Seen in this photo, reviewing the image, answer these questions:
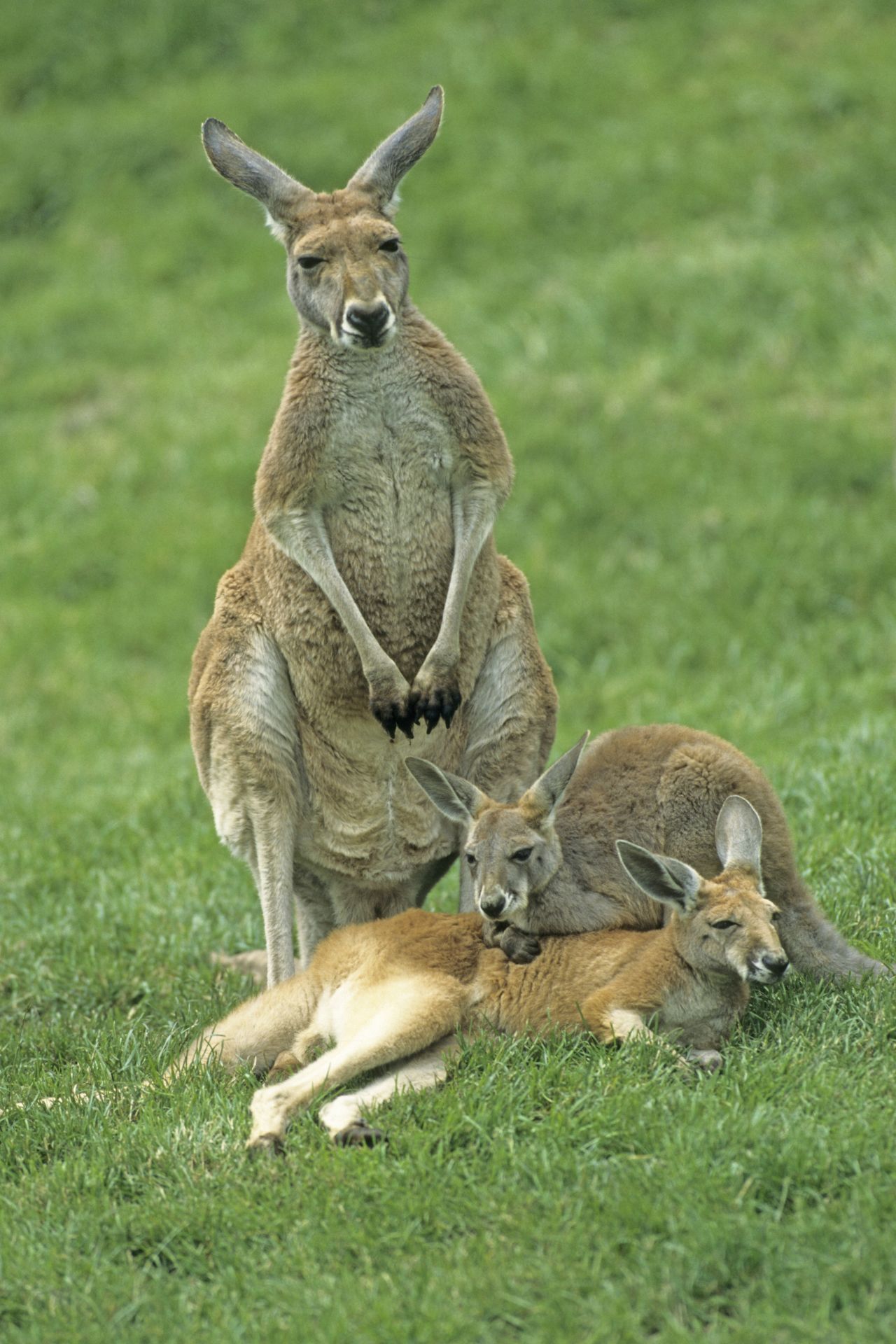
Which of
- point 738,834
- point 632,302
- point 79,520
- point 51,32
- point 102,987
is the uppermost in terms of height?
point 51,32

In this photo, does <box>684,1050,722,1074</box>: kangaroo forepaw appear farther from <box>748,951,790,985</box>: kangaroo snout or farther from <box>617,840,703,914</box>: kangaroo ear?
<box>617,840,703,914</box>: kangaroo ear

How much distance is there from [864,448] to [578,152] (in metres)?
4.98

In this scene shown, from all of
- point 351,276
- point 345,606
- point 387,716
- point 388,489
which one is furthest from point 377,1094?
point 351,276

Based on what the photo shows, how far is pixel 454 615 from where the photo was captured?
5.32 meters

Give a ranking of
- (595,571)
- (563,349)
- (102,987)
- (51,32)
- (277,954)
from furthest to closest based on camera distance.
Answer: (51,32)
(563,349)
(595,571)
(102,987)
(277,954)

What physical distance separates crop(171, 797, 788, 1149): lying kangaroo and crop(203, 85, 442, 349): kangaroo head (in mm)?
1773

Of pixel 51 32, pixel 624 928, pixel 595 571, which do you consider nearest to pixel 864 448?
pixel 595 571

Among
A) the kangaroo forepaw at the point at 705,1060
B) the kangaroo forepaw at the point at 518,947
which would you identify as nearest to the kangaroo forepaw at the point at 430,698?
the kangaroo forepaw at the point at 518,947

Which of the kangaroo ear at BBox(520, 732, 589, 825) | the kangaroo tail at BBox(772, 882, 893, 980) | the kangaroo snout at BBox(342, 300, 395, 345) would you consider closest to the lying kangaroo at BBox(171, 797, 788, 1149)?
the kangaroo tail at BBox(772, 882, 893, 980)

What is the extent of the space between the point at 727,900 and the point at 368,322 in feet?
6.38

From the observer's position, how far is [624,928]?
508 cm

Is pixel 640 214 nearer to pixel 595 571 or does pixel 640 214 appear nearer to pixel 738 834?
pixel 595 571

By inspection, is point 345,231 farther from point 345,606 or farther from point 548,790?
point 548,790

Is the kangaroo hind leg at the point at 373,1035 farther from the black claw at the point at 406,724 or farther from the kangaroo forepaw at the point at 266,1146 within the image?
the black claw at the point at 406,724
